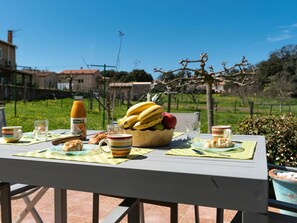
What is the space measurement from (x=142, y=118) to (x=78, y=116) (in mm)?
427

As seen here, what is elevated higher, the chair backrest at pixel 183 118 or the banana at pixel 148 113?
the banana at pixel 148 113

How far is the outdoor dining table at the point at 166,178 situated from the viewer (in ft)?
2.48

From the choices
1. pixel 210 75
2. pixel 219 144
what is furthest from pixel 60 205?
pixel 210 75

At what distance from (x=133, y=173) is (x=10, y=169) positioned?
0.48 meters

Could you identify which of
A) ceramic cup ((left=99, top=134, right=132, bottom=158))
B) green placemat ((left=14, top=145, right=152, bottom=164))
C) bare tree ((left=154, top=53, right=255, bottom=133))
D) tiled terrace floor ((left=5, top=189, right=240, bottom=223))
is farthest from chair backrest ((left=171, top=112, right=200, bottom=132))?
bare tree ((left=154, top=53, right=255, bottom=133))

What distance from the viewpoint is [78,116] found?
1588 mm

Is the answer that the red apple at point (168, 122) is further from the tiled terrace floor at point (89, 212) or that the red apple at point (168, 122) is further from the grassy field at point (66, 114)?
the grassy field at point (66, 114)

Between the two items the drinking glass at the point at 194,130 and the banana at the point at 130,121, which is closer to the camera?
the banana at the point at 130,121

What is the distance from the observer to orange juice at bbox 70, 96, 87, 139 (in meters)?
1.57

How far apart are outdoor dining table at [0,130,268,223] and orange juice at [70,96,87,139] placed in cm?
52

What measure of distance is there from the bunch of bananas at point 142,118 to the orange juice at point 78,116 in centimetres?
28

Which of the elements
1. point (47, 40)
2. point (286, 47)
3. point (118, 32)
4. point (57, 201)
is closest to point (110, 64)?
point (118, 32)

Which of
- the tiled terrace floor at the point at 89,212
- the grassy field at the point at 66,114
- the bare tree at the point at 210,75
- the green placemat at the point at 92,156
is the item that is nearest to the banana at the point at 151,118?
the green placemat at the point at 92,156

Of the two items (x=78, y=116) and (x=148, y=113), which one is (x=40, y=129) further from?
(x=148, y=113)
